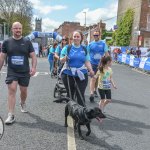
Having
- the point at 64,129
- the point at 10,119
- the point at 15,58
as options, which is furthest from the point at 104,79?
the point at 10,119

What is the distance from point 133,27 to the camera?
48.1 m

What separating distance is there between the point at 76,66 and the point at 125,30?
1720 inches

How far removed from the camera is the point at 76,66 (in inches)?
269

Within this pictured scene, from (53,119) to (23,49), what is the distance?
1.51 metres

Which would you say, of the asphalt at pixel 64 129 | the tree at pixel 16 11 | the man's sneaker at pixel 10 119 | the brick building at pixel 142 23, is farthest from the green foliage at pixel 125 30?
the man's sneaker at pixel 10 119

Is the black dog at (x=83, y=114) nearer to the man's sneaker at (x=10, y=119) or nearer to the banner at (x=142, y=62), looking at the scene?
the man's sneaker at (x=10, y=119)

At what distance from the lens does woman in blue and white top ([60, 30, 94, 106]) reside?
6734 millimetres

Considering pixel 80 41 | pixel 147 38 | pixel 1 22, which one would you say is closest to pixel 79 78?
pixel 80 41

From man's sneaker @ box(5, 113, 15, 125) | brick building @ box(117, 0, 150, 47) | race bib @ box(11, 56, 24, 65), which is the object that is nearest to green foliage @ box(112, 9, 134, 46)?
brick building @ box(117, 0, 150, 47)

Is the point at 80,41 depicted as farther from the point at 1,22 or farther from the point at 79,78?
the point at 1,22

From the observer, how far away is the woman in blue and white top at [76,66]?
6734 millimetres

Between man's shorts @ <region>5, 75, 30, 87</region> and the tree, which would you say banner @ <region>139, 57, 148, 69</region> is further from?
the tree

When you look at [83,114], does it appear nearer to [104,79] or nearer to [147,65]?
[104,79]

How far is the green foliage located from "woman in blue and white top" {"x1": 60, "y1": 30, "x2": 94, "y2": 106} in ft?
140
